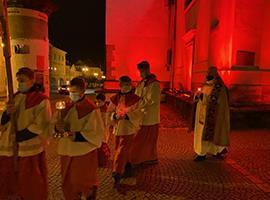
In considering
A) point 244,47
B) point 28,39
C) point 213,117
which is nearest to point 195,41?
point 244,47

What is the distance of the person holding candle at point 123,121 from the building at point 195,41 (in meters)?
6.34

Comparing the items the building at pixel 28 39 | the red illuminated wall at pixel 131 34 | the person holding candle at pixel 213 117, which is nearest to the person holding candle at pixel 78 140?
the person holding candle at pixel 213 117

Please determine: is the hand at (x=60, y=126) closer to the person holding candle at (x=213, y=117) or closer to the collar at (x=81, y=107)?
the collar at (x=81, y=107)

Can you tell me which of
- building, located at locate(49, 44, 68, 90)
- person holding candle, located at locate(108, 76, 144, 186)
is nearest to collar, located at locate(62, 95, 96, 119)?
person holding candle, located at locate(108, 76, 144, 186)

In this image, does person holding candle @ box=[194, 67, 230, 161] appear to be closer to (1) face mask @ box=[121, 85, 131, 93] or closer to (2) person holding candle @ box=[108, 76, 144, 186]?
(2) person holding candle @ box=[108, 76, 144, 186]

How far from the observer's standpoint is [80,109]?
353 centimetres

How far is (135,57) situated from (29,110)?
16934 millimetres

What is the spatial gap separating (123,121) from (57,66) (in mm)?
49530

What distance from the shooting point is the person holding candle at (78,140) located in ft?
11.6

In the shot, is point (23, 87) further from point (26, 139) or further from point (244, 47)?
point (244, 47)

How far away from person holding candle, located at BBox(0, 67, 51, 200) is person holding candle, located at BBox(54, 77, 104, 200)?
255 millimetres

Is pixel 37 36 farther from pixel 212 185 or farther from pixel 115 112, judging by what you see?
pixel 212 185

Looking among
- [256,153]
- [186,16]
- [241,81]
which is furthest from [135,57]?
[256,153]

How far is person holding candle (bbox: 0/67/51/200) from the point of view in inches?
136
